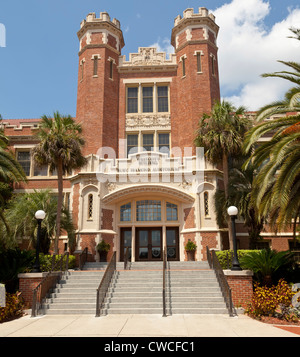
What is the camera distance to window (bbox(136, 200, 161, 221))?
21319mm

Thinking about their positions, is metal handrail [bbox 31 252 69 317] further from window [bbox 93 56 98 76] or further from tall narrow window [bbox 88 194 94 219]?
window [bbox 93 56 98 76]

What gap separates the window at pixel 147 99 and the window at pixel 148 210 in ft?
25.3

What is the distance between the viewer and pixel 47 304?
1162 centimetres

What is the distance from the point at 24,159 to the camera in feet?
83.1

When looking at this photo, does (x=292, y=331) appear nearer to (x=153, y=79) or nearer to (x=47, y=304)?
(x=47, y=304)

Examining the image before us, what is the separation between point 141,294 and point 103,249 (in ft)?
24.3

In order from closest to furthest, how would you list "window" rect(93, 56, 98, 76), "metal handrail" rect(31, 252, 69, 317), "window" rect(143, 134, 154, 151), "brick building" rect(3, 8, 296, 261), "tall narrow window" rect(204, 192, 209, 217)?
"metal handrail" rect(31, 252, 69, 317), "tall narrow window" rect(204, 192, 209, 217), "brick building" rect(3, 8, 296, 261), "window" rect(143, 134, 154, 151), "window" rect(93, 56, 98, 76)

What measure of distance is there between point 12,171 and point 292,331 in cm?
1231

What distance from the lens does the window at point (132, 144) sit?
23.7 metres

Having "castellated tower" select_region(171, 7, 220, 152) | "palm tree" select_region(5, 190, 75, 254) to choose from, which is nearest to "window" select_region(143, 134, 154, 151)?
"castellated tower" select_region(171, 7, 220, 152)

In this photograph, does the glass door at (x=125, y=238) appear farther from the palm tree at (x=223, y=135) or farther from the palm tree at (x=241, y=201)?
the palm tree at (x=223, y=135)

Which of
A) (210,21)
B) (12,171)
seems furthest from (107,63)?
(12,171)

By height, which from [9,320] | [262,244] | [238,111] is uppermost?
[238,111]

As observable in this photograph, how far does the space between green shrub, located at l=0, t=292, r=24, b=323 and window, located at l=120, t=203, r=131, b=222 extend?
10.3m
